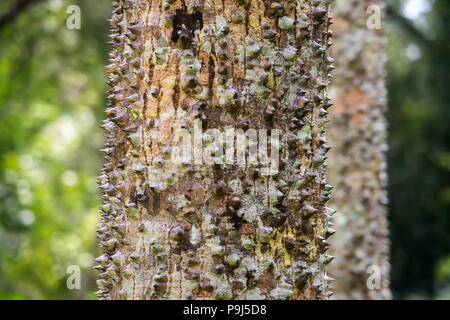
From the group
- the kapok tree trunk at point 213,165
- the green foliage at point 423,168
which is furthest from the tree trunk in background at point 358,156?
the green foliage at point 423,168

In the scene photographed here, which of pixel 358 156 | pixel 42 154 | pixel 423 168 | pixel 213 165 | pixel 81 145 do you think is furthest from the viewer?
pixel 81 145

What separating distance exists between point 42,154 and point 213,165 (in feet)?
23.1

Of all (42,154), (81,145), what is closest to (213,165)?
(42,154)

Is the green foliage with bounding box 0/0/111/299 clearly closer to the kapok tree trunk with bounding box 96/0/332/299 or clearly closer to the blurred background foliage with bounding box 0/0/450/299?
the blurred background foliage with bounding box 0/0/450/299

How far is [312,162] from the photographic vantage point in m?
1.65

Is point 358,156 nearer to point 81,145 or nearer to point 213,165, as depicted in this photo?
point 213,165

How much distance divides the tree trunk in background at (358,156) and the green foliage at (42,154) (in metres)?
3.22

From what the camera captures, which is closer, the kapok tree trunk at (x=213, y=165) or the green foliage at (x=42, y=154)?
the kapok tree trunk at (x=213, y=165)

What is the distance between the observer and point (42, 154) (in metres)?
8.05

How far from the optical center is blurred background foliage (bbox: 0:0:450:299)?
7523 millimetres

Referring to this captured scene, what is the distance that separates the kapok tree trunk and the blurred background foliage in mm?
3458

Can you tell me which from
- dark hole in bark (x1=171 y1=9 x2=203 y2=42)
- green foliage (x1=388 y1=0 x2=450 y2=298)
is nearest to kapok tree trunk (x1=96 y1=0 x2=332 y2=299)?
dark hole in bark (x1=171 y1=9 x2=203 y2=42)

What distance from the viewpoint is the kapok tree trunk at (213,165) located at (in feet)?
4.96

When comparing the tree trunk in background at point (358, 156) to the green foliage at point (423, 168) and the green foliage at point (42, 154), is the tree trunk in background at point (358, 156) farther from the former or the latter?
the green foliage at point (423, 168)
